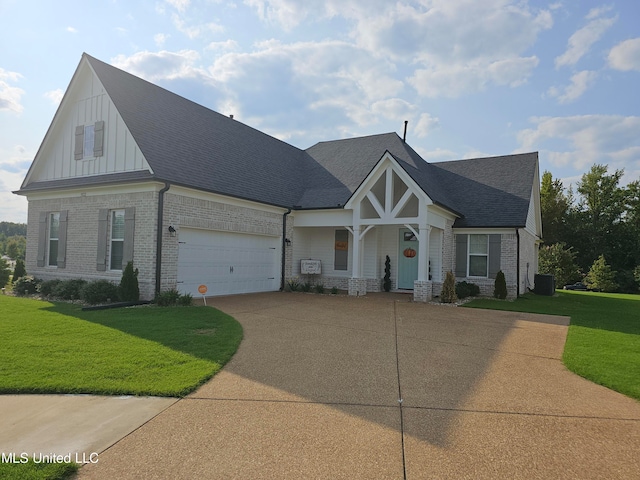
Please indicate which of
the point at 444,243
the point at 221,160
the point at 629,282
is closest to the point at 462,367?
the point at 444,243

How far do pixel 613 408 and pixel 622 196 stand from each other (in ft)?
120

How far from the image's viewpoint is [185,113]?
16.6 m

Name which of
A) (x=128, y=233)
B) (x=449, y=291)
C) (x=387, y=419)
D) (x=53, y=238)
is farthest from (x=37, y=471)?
(x=53, y=238)

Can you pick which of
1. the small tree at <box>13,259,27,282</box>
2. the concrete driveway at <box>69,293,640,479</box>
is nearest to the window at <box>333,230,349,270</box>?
the concrete driveway at <box>69,293,640,479</box>

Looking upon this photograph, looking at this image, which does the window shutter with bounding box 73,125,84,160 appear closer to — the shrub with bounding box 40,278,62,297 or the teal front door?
the shrub with bounding box 40,278,62,297

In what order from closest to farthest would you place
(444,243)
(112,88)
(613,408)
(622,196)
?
(613,408), (112,88), (444,243), (622,196)

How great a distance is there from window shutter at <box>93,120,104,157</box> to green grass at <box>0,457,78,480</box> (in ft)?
41.8

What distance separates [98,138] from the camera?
46.6 ft

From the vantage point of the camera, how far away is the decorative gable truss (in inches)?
581

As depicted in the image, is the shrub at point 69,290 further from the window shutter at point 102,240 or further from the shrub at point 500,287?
the shrub at point 500,287

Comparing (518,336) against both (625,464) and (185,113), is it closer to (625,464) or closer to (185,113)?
(625,464)

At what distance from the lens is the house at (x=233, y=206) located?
1312 centimetres

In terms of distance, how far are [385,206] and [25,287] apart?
41.9 feet

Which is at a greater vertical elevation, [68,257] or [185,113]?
[185,113]
